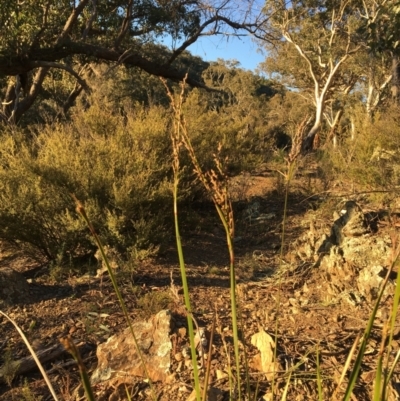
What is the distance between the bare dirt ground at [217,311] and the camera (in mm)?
2533

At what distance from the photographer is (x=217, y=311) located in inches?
143

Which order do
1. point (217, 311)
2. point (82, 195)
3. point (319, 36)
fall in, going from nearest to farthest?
point (217, 311)
point (82, 195)
point (319, 36)

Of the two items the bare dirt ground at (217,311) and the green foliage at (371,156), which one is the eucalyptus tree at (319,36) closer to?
the green foliage at (371,156)

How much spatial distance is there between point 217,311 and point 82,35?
908 cm

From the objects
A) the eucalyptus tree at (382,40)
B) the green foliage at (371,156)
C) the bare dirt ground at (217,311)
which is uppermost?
the eucalyptus tree at (382,40)

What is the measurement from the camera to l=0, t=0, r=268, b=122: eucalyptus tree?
875 centimetres

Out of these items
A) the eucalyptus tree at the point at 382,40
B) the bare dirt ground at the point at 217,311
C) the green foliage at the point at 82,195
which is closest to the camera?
the bare dirt ground at the point at 217,311

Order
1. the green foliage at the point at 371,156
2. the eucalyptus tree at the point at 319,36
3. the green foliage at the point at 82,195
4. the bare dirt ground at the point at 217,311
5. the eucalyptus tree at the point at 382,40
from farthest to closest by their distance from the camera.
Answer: the eucalyptus tree at the point at 319,36
the green foliage at the point at 371,156
the eucalyptus tree at the point at 382,40
the green foliage at the point at 82,195
the bare dirt ground at the point at 217,311

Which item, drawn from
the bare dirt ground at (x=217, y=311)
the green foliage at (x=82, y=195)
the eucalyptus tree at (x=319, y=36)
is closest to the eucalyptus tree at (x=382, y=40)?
the eucalyptus tree at (x=319, y=36)

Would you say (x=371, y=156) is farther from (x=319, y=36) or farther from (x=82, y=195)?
(x=319, y=36)

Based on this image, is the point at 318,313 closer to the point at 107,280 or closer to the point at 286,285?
the point at 286,285

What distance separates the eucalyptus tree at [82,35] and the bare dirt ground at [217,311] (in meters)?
4.81

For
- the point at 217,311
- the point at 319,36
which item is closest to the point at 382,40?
the point at 217,311

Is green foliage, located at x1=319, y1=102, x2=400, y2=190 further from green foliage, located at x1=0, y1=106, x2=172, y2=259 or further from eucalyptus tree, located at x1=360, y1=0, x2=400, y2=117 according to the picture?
green foliage, located at x1=0, y1=106, x2=172, y2=259
